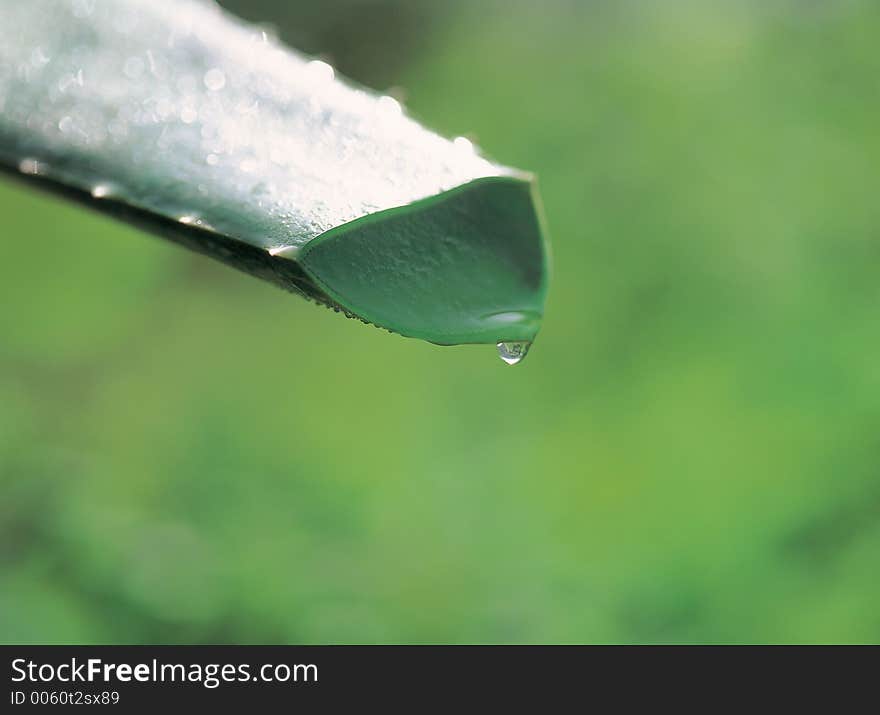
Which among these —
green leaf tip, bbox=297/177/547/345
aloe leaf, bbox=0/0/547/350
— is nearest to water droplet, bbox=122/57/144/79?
aloe leaf, bbox=0/0/547/350

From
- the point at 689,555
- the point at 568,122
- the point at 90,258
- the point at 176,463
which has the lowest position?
the point at 689,555

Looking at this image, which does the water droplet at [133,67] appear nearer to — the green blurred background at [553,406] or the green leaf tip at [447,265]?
the green leaf tip at [447,265]

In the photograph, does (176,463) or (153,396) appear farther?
(153,396)

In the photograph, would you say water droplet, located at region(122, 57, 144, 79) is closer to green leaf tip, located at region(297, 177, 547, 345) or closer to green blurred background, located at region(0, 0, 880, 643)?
green leaf tip, located at region(297, 177, 547, 345)

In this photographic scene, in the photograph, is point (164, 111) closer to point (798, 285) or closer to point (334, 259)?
point (334, 259)

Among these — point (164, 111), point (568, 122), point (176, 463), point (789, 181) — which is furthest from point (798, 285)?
point (164, 111)

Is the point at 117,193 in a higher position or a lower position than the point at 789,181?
lower

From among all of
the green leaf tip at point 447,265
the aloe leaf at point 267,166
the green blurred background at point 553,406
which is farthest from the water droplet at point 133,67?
the green blurred background at point 553,406
